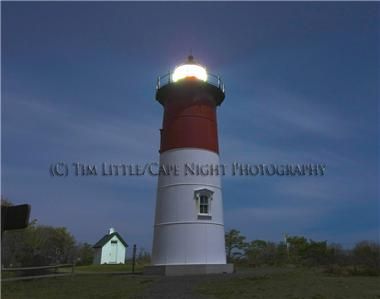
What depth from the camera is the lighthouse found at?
60.7 ft

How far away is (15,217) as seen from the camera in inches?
159

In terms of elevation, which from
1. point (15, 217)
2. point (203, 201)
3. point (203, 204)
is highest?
point (203, 201)

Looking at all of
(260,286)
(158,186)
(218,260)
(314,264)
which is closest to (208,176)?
Answer: (158,186)

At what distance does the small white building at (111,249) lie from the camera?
1742 inches

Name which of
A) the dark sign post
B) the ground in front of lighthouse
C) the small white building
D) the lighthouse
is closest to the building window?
the lighthouse

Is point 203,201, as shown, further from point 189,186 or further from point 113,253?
A: point 113,253

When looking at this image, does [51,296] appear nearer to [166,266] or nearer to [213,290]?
[213,290]

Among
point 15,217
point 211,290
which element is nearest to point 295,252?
point 211,290

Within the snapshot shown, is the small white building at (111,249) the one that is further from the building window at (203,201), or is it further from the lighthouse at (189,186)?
the building window at (203,201)

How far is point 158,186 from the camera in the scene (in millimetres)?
20391

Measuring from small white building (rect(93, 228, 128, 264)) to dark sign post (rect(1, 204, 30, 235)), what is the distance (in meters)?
41.9

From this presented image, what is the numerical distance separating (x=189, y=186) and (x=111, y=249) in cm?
2880

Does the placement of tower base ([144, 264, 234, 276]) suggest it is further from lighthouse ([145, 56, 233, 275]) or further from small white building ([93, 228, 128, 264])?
small white building ([93, 228, 128, 264])

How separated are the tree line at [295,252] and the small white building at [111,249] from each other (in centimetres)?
1830
